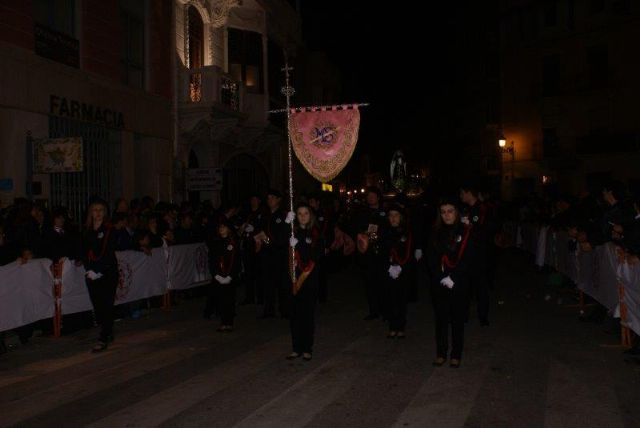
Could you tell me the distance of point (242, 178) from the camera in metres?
25.6

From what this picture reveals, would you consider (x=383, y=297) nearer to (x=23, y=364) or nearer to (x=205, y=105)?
(x=23, y=364)

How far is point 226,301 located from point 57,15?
8.87 meters

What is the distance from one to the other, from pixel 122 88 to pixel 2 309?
9.45 metres

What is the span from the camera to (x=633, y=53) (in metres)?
35.7

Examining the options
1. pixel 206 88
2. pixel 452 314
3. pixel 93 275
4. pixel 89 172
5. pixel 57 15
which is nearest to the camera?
pixel 452 314

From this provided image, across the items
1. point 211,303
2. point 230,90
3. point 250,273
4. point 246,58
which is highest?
point 246,58

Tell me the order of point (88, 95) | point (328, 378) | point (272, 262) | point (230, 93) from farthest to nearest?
point (230, 93) < point (88, 95) < point (272, 262) < point (328, 378)

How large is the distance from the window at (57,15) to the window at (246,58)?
25.9 feet


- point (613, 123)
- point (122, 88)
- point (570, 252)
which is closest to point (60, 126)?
point (122, 88)

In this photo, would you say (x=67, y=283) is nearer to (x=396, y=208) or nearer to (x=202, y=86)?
(x=396, y=208)

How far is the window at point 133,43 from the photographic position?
1759 centimetres

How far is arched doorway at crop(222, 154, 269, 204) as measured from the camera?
24188mm

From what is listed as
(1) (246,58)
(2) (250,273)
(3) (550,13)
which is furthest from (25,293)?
(3) (550,13)

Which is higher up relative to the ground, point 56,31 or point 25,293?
point 56,31
